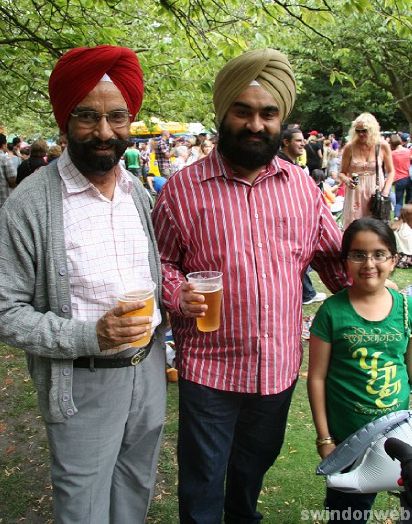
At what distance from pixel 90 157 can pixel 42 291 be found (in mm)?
544

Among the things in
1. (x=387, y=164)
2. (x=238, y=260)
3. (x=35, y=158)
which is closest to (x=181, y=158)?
(x=35, y=158)

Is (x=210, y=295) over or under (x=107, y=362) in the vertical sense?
over

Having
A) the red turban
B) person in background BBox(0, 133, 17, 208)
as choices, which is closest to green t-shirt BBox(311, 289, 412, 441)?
the red turban

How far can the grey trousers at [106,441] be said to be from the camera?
6.24 feet

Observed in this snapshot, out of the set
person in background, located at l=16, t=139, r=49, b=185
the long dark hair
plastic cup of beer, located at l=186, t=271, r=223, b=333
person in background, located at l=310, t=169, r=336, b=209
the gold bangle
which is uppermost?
person in background, located at l=16, t=139, r=49, b=185

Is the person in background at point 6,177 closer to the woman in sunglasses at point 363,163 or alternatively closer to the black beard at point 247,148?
the woman in sunglasses at point 363,163

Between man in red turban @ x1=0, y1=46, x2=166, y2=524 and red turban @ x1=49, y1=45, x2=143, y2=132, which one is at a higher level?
red turban @ x1=49, y1=45, x2=143, y2=132

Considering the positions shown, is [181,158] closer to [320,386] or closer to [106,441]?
[320,386]

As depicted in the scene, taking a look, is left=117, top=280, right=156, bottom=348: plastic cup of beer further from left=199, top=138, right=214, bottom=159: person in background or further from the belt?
left=199, top=138, right=214, bottom=159: person in background

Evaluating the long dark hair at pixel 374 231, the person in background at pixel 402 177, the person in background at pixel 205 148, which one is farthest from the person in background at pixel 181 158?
the long dark hair at pixel 374 231

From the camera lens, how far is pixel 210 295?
1911 millimetres

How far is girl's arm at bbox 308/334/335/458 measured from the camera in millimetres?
2180

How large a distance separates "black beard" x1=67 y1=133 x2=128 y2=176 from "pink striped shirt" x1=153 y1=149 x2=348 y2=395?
14.6 inches

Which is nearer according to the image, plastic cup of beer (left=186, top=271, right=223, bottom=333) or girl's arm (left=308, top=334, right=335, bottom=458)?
plastic cup of beer (left=186, top=271, right=223, bottom=333)
